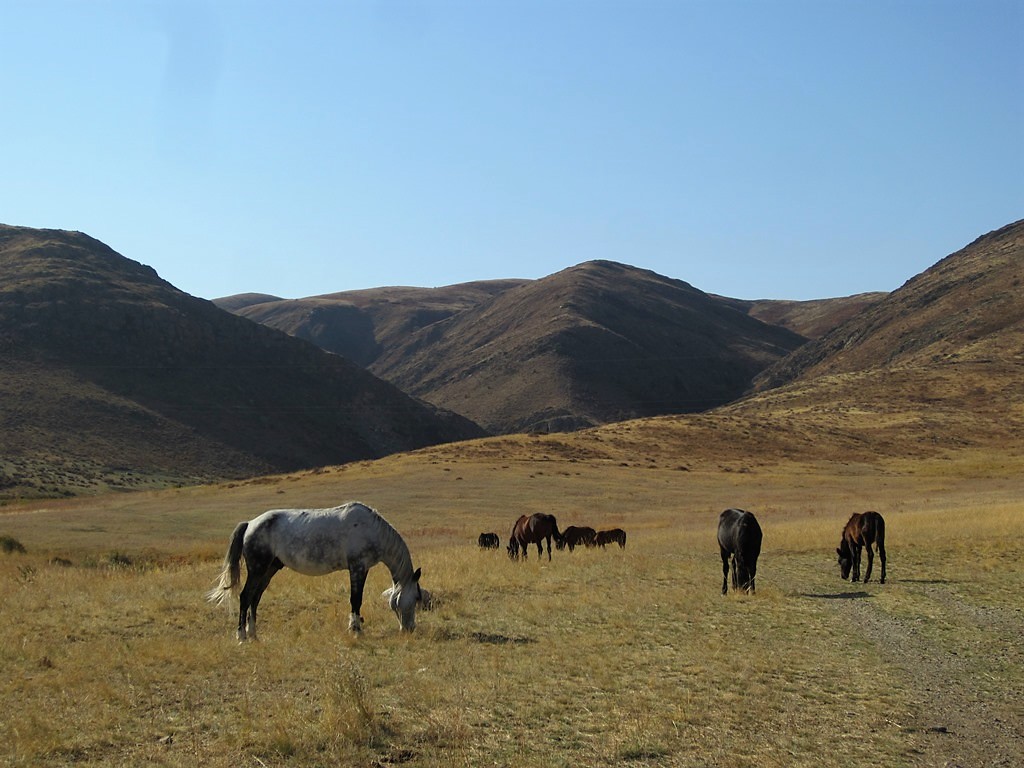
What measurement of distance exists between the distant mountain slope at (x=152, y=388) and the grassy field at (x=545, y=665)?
7358 cm

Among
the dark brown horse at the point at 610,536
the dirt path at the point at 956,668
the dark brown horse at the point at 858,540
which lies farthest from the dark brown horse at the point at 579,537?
the dirt path at the point at 956,668

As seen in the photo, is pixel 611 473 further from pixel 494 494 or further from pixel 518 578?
pixel 518 578

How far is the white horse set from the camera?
524 inches

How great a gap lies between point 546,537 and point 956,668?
1506 centimetres

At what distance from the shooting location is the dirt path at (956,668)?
794cm

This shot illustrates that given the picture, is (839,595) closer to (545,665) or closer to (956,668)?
(956,668)

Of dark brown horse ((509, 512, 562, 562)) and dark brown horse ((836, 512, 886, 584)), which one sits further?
dark brown horse ((509, 512, 562, 562))

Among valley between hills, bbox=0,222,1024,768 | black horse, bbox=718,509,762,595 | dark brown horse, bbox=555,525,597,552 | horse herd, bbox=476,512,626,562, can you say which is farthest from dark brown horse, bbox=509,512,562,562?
black horse, bbox=718,509,762,595

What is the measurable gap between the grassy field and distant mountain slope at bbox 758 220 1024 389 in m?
99.8

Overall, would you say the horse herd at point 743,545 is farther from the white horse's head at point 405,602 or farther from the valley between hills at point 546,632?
the white horse's head at point 405,602

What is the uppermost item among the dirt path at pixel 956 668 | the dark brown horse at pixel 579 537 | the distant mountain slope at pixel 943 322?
the distant mountain slope at pixel 943 322

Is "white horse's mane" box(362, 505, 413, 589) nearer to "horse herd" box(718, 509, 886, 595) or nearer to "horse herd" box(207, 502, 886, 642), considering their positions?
"horse herd" box(207, 502, 886, 642)

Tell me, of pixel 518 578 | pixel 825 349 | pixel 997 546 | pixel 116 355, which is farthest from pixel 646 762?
pixel 825 349

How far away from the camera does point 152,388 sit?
124 metres
